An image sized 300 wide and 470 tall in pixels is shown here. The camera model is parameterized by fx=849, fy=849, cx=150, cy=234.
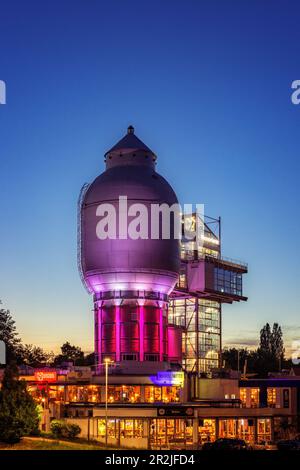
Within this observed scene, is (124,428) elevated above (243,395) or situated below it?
below

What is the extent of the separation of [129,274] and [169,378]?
18.0m

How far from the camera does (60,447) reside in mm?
74188

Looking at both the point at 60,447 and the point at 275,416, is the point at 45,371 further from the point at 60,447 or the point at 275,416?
the point at 60,447

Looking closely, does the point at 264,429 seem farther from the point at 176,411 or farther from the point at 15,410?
the point at 15,410

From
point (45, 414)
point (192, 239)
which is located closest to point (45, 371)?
point (45, 414)

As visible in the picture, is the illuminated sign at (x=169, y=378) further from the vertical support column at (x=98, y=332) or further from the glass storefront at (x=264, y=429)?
the glass storefront at (x=264, y=429)

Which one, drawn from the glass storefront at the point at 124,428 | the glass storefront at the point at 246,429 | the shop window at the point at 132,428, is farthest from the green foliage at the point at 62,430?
the glass storefront at the point at 246,429

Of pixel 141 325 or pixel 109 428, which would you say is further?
pixel 141 325

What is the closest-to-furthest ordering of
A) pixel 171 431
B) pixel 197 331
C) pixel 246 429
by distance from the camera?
pixel 171 431, pixel 246 429, pixel 197 331

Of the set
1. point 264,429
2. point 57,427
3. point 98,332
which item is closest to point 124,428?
point 57,427

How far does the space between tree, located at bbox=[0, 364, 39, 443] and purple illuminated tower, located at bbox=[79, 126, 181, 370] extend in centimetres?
6187

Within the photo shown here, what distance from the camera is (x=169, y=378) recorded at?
135 metres

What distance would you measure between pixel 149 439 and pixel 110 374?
25.7m

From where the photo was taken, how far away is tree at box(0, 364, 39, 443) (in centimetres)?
7319
